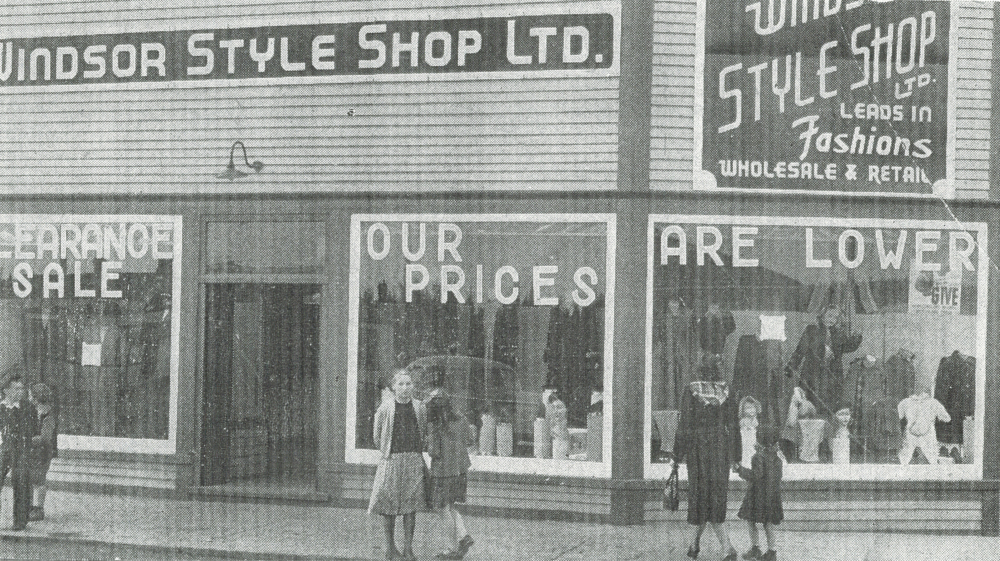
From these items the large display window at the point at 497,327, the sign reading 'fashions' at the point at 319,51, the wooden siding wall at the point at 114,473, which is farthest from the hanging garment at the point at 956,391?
the wooden siding wall at the point at 114,473

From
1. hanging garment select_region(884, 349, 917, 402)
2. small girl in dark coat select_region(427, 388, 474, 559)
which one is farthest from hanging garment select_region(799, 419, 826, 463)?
small girl in dark coat select_region(427, 388, 474, 559)

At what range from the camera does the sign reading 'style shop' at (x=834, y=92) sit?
10.9 metres

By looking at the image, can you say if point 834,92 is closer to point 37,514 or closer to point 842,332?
point 842,332

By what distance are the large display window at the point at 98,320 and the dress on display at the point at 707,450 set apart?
533 cm

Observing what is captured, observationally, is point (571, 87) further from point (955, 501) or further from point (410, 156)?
point (955, 501)

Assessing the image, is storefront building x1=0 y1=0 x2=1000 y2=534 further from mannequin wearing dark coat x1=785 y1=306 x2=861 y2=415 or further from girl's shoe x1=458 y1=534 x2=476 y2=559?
girl's shoe x1=458 y1=534 x2=476 y2=559

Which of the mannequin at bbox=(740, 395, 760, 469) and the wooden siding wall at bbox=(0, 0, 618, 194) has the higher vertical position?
the wooden siding wall at bbox=(0, 0, 618, 194)

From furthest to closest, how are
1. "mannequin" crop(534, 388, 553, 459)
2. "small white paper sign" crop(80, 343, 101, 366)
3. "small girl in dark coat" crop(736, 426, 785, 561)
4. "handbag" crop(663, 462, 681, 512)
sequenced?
"small white paper sign" crop(80, 343, 101, 366)
"mannequin" crop(534, 388, 553, 459)
"handbag" crop(663, 462, 681, 512)
"small girl in dark coat" crop(736, 426, 785, 561)

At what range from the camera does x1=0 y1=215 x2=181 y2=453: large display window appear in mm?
11961

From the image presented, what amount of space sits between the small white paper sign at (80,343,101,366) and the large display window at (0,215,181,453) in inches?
0.4

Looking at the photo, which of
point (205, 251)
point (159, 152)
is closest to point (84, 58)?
point (159, 152)

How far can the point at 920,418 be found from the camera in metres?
A: 11.0

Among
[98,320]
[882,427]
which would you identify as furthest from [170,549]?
[882,427]

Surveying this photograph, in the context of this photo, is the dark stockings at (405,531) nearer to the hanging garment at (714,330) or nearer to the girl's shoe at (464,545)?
the girl's shoe at (464,545)
